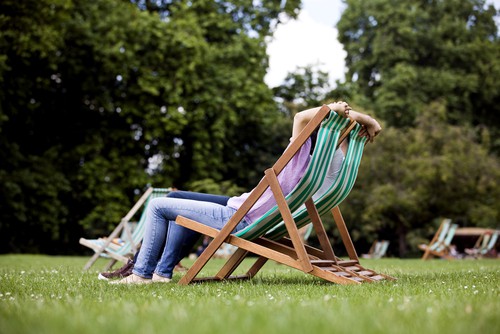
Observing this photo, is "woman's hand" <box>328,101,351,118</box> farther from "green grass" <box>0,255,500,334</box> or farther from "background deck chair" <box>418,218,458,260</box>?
"background deck chair" <box>418,218,458,260</box>

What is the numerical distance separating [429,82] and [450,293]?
960 inches

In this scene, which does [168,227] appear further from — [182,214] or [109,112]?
[109,112]

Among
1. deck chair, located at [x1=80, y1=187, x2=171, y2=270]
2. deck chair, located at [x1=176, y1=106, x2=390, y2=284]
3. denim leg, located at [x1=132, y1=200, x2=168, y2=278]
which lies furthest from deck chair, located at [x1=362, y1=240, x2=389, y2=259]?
denim leg, located at [x1=132, y1=200, x2=168, y2=278]

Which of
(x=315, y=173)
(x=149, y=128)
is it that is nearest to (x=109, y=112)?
(x=149, y=128)

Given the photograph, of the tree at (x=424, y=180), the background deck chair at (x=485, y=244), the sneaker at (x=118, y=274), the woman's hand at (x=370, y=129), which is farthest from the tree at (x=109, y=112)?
the woman's hand at (x=370, y=129)

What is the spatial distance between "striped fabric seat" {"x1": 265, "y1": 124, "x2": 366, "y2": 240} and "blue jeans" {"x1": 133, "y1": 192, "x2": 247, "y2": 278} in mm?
337

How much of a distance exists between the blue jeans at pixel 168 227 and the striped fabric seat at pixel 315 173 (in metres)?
0.28

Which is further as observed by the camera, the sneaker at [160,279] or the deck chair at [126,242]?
the deck chair at [126,242]

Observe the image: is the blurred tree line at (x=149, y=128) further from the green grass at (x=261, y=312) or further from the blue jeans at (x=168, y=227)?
the green grass at (x=261, y=312)

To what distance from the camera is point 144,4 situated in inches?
935

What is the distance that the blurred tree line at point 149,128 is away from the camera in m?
18.9

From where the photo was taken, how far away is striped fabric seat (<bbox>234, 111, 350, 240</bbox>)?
14.4 feet

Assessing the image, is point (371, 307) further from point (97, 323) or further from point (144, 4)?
point (144, 4)

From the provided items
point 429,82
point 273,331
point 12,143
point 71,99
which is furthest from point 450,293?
point 429,82
